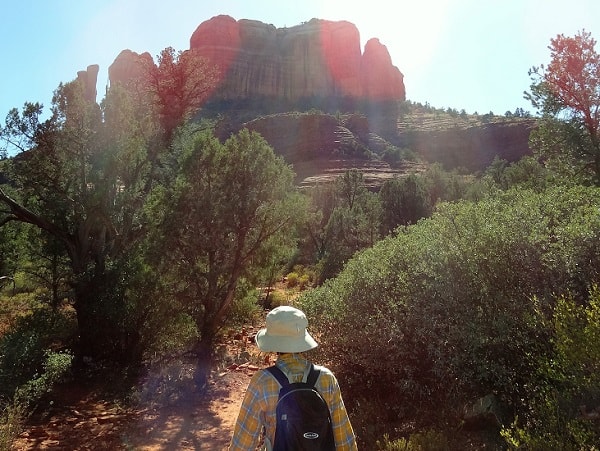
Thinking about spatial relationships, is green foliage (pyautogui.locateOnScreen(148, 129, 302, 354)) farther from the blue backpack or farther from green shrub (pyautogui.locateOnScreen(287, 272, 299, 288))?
green shrub (pyautogui.locateOnScreen(287, 272, 299, 288))

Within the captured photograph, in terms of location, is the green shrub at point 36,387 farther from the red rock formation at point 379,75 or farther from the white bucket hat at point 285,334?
the red rock formation at point 379,75

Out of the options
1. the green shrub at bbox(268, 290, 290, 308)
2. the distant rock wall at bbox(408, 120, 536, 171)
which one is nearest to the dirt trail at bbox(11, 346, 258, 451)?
the green shrub at bbox(268, 290, 290, 308)

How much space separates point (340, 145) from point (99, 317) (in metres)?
65.6

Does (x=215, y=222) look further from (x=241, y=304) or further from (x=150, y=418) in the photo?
(x=150, y=418)

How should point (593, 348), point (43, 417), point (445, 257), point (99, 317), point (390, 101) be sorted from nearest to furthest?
1. point (593, 348)
2. point (445, 257)
3. point (43, 417)
4. point (99, 317)
5. point (390, 101)

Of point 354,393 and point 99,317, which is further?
point 99,317

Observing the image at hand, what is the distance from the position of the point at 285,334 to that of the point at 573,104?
1545cm

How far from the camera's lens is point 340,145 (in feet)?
244

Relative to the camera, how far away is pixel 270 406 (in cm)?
272

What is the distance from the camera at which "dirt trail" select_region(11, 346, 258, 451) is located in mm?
8430

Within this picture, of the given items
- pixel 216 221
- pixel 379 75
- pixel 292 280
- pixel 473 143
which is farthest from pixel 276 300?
pixel 379 75

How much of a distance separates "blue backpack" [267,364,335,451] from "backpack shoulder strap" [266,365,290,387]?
0.7 inches

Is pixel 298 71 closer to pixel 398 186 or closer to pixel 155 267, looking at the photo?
pixel 398 186

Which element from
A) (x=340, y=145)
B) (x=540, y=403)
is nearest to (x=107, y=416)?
(x=540, y=403)
